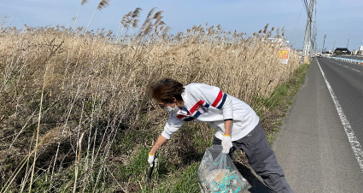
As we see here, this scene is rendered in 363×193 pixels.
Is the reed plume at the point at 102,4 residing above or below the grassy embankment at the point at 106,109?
above

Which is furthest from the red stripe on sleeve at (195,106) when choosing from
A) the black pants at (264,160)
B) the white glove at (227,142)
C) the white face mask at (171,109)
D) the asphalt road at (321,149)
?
the asphalt road at (321,149)

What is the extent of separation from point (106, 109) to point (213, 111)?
205 cm

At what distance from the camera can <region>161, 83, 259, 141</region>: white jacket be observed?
2.28m

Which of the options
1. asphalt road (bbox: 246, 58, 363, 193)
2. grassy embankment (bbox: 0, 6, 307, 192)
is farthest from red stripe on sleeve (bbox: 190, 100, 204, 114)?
asphalt road (bbox: 246, 58, 363, 193)

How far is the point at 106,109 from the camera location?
3.94m

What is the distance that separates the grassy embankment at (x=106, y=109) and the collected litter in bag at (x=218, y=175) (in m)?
0.34

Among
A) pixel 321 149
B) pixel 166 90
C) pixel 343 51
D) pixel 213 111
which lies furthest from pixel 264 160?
pixel 343 51

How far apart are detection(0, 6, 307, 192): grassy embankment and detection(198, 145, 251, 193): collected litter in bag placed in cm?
34

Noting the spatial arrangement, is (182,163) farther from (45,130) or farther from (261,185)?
(45,130)

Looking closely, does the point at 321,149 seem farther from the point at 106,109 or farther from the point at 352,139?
the point at 106,109

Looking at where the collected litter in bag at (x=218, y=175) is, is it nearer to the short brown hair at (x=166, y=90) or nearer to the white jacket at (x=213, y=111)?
the white jacket at (x=213, y=111)

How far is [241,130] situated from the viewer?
245 cm

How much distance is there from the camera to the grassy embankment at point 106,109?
2.49 metres

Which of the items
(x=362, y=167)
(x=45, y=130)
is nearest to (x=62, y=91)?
(x=45, y=130)
